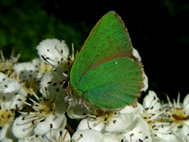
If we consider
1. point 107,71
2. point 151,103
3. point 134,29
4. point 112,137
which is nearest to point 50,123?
point 112,137

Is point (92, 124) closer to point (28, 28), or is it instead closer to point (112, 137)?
point (112, 137)

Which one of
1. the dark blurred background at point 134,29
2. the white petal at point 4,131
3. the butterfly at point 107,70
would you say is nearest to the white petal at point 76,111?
the butterfly at point 107,70

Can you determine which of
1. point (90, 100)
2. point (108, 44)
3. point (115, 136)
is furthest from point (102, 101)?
point (108, 44)

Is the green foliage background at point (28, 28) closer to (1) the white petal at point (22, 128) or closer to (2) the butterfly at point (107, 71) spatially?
(1) the white petal at point (22, 128)

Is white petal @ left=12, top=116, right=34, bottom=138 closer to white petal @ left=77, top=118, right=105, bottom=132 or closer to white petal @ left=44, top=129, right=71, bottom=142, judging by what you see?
white petal @ left=44, top=129, right=71, bottom=142

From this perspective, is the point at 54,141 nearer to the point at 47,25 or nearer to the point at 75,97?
the point at 75,97
